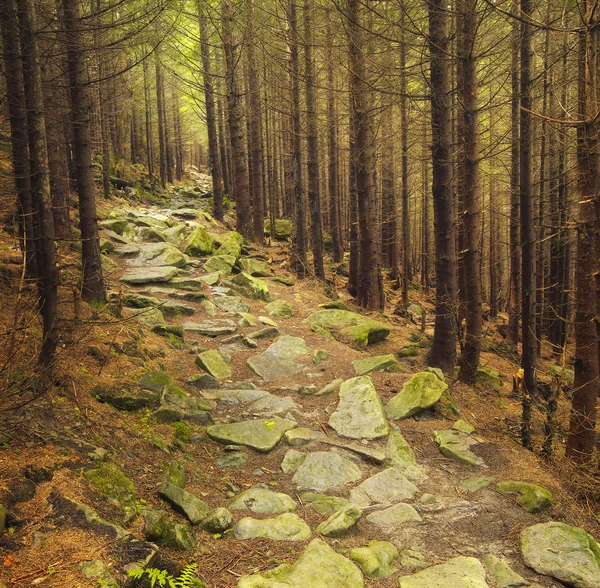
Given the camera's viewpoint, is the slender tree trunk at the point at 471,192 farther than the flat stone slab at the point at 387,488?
Yes

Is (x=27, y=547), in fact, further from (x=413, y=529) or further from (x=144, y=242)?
(x=144, y=242)

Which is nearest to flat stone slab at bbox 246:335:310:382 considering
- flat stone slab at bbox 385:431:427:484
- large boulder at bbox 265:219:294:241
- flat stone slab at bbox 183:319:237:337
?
flat stone slab at bbox 183:319:237:337

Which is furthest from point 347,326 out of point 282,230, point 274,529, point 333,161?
point 282,230

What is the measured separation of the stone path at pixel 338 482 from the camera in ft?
11.9

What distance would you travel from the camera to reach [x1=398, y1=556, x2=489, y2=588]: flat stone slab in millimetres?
3414

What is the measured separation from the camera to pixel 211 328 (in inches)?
363

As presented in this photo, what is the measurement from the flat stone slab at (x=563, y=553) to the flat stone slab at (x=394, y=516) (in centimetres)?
94

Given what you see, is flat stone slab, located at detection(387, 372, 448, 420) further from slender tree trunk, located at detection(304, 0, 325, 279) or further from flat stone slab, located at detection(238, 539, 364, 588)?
slender tree trunk, located at detection(304, 0, 325, 279)

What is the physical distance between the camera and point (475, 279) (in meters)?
8.76

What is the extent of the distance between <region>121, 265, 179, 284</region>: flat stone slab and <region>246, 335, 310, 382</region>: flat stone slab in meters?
3.56

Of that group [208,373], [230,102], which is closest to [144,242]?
[230,102]

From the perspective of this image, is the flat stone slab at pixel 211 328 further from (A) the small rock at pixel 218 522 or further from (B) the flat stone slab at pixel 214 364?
(A) the small rock at pixel 218 522

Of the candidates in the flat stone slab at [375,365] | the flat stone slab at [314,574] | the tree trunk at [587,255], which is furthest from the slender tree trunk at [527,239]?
the flat stone slab at [314,574]

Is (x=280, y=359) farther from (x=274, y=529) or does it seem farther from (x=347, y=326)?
(x=274, y=529)
